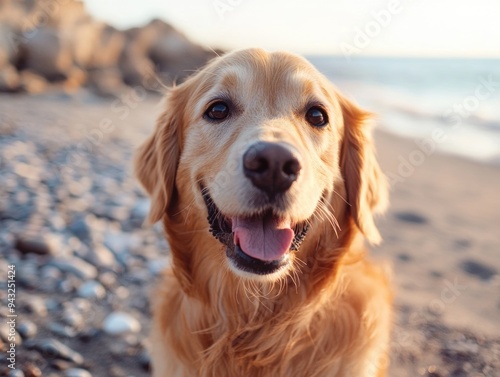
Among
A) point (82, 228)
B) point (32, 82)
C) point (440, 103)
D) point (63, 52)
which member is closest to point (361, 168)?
point (82, 228)

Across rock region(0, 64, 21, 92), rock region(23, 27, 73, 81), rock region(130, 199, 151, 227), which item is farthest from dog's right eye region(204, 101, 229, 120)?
rock region(23, 27, 73, 81)

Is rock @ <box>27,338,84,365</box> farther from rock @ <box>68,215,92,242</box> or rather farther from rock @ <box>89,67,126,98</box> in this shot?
rock @ <box>89,67,126,98</box>

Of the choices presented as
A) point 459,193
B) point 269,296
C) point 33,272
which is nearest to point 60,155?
point 33,272

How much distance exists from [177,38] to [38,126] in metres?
13.3

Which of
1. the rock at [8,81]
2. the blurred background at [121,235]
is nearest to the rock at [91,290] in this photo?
the blurred background at [121,235]

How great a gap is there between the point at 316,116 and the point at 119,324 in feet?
5.78

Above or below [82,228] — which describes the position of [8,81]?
below

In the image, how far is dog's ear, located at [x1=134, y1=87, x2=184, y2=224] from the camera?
2.68 meters

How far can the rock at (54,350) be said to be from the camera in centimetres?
268

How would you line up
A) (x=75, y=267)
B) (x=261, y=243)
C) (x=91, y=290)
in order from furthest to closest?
1. (x=75, y=267)
2. (x=91, y=290)
3. (x=261, y=243)

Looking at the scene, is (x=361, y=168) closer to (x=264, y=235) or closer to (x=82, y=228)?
(x=264, y=235)

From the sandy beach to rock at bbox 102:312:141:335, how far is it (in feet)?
0.05

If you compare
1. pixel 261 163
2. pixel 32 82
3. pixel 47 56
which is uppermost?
pixel 261 163

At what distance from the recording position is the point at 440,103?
1434cm
